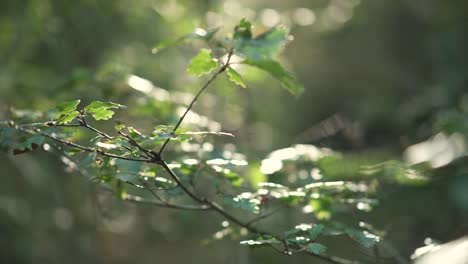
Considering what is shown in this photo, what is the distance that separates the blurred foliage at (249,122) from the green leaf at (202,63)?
4cm

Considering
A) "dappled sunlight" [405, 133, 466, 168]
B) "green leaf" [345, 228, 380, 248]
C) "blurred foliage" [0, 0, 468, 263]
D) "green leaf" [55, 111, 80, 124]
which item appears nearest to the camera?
"green leaf" [55, 111, 80, 124]

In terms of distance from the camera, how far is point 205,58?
2.91 feet

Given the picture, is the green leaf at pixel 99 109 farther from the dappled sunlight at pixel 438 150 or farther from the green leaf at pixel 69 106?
the dappled sunlight at pixel 438 150

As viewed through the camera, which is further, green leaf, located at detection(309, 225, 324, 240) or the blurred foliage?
the blurred foliage

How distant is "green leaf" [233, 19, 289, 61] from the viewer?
0.80m

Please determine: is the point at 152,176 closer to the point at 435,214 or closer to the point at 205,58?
the point at 205,58

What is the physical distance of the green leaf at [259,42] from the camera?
80 centimetres

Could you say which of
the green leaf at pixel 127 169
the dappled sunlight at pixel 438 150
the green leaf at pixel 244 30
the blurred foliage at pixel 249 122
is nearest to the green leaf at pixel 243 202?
the blurred foliage at pixel 249 122

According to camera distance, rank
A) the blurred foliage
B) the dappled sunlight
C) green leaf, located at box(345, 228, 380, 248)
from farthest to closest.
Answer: the dappled sunlight
the blurred foliage
green leaf, located at box(345, 228, 380, 248)

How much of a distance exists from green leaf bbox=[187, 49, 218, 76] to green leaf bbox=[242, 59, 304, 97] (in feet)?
0.29

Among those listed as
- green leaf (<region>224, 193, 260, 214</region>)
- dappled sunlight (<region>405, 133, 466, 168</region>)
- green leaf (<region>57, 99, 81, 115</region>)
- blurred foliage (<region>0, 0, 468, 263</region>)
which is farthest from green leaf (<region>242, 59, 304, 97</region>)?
dappled sunlight (<region>405, 133, 466, 168</region>)

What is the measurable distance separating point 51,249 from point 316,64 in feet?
6.91

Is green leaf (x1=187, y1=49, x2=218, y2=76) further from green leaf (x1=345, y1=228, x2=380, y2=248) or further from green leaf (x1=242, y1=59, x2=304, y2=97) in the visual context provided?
green leaf (x1=345, y1=228, x2=380, y2=248)

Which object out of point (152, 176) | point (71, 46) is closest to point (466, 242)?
point (152, 176)
